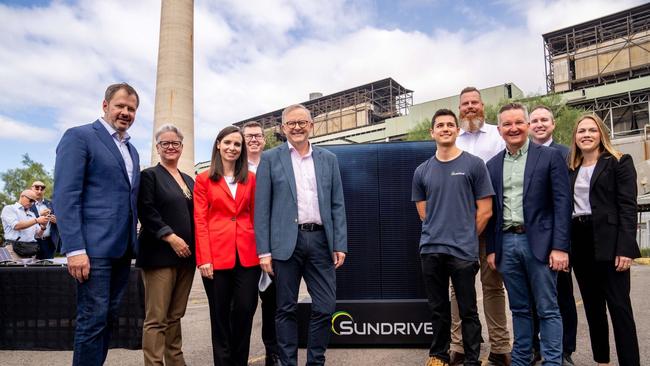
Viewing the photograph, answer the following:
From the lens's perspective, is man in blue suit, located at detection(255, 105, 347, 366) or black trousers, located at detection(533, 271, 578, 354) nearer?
man in blue suit, located at detection(255, 105, 347, 366)

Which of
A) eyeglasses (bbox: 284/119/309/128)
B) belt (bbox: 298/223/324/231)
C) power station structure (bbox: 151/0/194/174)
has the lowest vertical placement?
belt (bbox: 298/223/324/231)

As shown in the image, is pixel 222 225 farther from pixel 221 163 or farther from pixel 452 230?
pixel 452 230

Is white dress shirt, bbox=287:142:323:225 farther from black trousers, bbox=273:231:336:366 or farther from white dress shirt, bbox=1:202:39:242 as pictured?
white dress shirt, bbox=1:202:39:242

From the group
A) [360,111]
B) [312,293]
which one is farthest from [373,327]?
[360,111]

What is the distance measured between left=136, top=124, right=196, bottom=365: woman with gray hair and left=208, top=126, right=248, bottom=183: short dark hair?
40 cm

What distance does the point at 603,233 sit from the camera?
320 centimetres

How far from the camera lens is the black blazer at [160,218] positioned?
3336 mm

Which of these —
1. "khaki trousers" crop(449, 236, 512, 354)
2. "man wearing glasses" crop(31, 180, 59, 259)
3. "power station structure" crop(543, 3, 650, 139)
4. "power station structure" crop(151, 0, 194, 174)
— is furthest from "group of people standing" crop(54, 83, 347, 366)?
"power station structure" crop(543, 3, 650, 139)

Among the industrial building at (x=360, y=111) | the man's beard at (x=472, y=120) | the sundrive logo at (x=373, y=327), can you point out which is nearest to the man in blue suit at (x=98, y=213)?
the sundrive logo at (x=373, y=327)

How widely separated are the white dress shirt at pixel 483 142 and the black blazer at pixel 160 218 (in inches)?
103

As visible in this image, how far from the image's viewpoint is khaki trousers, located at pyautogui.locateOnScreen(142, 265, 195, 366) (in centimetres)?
330

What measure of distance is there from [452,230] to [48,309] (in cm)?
423

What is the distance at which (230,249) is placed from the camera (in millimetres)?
3184

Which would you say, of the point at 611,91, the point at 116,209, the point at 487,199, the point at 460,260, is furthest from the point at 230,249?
the point at 611,91
